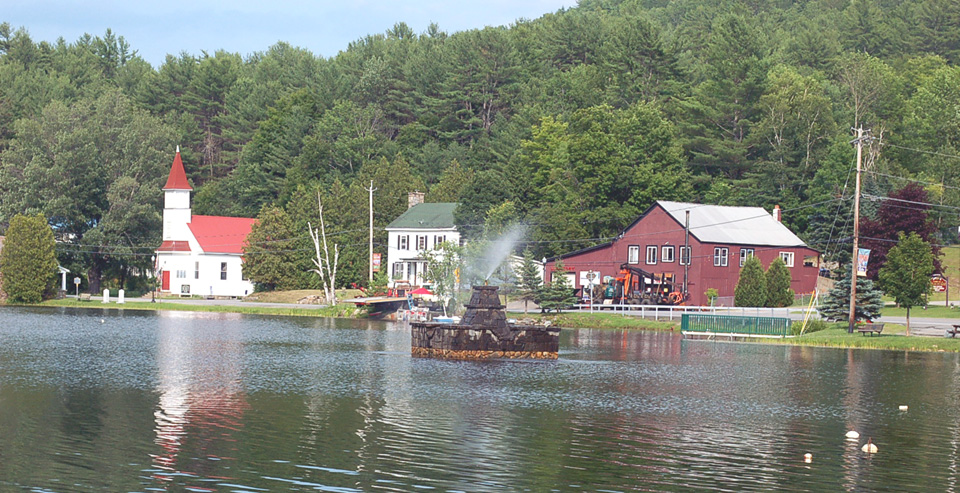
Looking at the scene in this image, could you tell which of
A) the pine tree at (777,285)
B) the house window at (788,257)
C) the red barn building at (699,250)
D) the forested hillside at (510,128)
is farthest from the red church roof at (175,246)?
the pine tree at (777,285)

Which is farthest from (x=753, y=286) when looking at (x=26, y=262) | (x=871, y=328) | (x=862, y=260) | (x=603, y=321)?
(x=26, y=262)

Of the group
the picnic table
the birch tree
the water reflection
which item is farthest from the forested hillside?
the water reflection

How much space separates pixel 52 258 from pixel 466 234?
124ft

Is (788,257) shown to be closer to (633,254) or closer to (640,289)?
(633,254)

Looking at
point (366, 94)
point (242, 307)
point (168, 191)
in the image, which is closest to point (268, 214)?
point (168, 191)

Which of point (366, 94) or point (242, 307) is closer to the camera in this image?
point (242, 307)

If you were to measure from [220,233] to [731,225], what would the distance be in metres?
53.2

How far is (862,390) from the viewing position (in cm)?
3888

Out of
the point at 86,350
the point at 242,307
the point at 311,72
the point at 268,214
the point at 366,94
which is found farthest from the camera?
the point at 311,72

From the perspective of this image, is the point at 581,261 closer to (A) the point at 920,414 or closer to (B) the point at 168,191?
(B) the point at 168,191

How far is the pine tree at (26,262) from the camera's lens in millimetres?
96812

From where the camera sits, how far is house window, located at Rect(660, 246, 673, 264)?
90875mm

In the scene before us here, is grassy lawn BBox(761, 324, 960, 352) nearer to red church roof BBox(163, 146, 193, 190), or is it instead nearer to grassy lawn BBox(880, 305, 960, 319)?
grassy lawn BBox(880, 305, 960, 319)

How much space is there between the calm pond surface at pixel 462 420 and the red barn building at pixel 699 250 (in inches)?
1395
